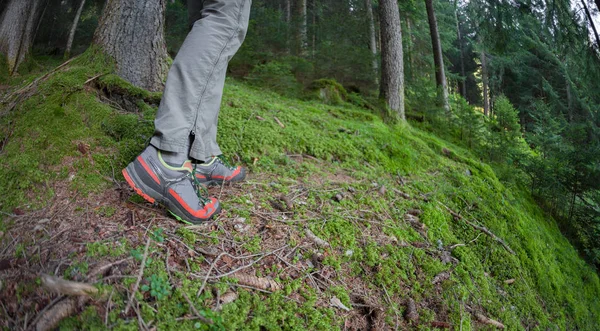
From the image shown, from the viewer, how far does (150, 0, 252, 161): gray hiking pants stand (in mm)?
1786

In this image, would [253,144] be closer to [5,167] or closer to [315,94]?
[5,167]

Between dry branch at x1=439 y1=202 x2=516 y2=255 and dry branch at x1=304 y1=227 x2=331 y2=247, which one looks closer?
dry branch at x1=304 y1=227 x2=331 y2=247

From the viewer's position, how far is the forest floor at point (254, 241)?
3.90 feet

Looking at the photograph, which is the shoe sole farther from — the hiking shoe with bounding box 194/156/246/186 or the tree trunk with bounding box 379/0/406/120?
the tree trunk with bounding box 379/0/406/120

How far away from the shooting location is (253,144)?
309 cm

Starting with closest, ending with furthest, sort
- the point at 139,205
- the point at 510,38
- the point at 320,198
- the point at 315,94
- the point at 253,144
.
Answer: the point at 139,205 → the point at 320,198 → the point at 253,144 → the point at 510,38 → the point at 315,94

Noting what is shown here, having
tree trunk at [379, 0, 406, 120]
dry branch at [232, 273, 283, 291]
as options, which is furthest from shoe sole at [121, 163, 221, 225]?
tree trunk at [379, 0, 406, 120]

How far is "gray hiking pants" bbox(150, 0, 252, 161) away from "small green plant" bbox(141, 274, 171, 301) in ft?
2.60

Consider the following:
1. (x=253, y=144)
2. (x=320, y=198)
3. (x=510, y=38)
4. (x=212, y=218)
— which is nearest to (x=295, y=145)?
(x=253, y=144)

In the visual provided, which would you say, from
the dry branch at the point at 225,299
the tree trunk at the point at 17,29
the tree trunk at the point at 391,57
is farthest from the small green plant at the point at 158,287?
the tree trunk at the point at 391,57

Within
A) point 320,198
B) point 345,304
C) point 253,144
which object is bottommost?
point 345,304

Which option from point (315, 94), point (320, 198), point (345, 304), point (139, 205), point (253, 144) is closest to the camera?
point (345, 304)

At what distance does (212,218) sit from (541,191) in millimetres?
5662

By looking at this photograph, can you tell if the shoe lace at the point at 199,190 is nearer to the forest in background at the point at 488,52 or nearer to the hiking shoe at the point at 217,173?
the hiking shoe at the point at 217,173
